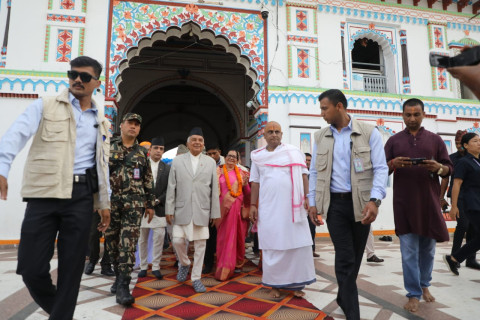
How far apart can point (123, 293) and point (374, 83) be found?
280 inches

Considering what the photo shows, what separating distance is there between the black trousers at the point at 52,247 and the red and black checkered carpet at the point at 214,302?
745mm

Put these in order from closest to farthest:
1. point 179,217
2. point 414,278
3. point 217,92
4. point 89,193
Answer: point 89,193
point 414,278
point 179,217
point 217,92

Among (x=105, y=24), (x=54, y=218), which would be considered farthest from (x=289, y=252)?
(x=105, y=24)

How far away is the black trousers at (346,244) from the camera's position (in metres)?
1.97

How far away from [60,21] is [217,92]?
471 centimetres

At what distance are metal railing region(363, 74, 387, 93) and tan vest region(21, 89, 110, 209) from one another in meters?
7.10

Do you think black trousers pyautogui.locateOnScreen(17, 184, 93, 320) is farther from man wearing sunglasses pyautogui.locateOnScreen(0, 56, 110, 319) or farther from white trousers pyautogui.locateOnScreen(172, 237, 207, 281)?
white trousers pyautogui.locateOnScreen(172, 237, 207, 281)

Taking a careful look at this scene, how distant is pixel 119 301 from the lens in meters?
2.45

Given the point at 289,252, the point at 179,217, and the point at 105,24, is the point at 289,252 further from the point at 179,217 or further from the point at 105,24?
the point at 105,24

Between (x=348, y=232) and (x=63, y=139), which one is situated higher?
(x=63, y=139)

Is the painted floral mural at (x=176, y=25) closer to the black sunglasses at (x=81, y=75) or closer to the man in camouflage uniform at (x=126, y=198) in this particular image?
the man in camouflage uniform at (x=126, y=198)

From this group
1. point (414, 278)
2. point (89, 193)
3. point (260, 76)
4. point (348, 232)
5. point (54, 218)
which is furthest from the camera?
point (260, 76)

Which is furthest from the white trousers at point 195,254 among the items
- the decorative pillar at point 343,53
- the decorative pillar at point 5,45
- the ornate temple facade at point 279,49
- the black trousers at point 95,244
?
the decorative pillar at point 343,53

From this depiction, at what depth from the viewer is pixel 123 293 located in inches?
97.0
